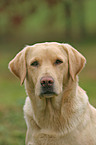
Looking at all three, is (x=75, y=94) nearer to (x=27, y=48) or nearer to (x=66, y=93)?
(x=66, y=93)

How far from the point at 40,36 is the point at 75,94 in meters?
19.8

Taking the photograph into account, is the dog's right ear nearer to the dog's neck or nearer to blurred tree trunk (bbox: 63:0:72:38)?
the dog's neck

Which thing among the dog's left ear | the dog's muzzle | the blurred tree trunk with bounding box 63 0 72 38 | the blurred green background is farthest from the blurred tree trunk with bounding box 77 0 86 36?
the dog's muzzle

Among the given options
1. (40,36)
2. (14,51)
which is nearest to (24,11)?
(14,51)

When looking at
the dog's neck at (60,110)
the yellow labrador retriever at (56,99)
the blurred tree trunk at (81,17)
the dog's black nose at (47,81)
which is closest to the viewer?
the dog's black nose at (47,81)

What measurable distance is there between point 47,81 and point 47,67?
25 cm

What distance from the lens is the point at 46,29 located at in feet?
85.7

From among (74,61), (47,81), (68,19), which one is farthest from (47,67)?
(68,19)

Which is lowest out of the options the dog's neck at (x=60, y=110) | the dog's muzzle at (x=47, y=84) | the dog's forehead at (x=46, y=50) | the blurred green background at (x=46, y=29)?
the blurred green background at (x=46, y=29)

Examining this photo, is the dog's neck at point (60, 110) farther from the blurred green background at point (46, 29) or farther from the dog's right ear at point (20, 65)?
the blurred green background at point (46, 29)

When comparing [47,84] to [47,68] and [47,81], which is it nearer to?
[47,81]

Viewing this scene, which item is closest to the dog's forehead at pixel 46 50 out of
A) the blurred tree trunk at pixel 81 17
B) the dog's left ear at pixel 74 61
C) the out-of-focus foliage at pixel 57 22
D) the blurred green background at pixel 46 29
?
the dog's left ear at pixel 74 61

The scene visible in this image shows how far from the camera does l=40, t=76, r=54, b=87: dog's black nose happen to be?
4246 mm

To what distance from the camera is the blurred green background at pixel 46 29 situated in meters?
15.7
